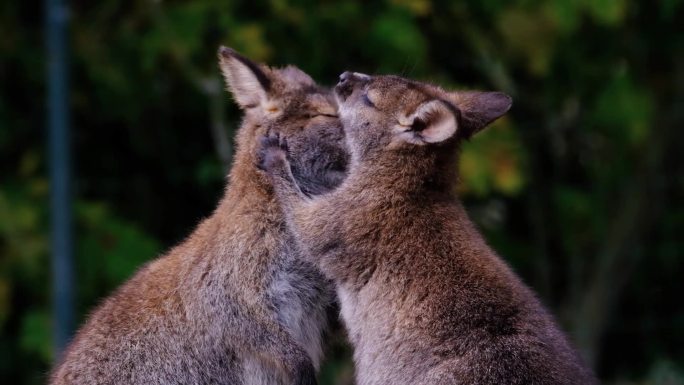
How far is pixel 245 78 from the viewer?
4.70m

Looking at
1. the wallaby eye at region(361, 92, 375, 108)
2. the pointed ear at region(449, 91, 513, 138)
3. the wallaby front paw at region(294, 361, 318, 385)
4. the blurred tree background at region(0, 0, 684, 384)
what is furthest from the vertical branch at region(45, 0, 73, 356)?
the pointed ear at region(449, 91, 513, 138)

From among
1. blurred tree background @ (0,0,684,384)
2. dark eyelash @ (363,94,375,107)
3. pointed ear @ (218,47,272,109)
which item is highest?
pointed ear @ (218,47,272,109)

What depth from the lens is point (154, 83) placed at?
8.18 metres

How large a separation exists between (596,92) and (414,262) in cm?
458

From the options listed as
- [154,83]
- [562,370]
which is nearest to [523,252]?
[154,83]

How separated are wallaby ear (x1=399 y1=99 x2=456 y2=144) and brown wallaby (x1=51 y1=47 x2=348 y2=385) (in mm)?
277

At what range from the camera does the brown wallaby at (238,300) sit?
4328mm

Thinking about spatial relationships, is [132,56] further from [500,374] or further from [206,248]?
[500,374]

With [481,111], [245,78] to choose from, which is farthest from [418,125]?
[245,78]

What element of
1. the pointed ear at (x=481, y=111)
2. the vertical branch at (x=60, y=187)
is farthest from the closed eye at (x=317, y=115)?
the vertical branch at (x=60, y=187)

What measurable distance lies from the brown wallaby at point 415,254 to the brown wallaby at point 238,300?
102 millimetres

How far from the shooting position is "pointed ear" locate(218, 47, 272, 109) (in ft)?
15.3

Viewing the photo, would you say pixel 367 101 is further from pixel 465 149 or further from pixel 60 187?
pixel 60 187

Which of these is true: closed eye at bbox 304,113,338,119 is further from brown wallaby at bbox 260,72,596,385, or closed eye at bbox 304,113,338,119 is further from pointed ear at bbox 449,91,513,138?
pointed ear at bbox 449,91,513,138
